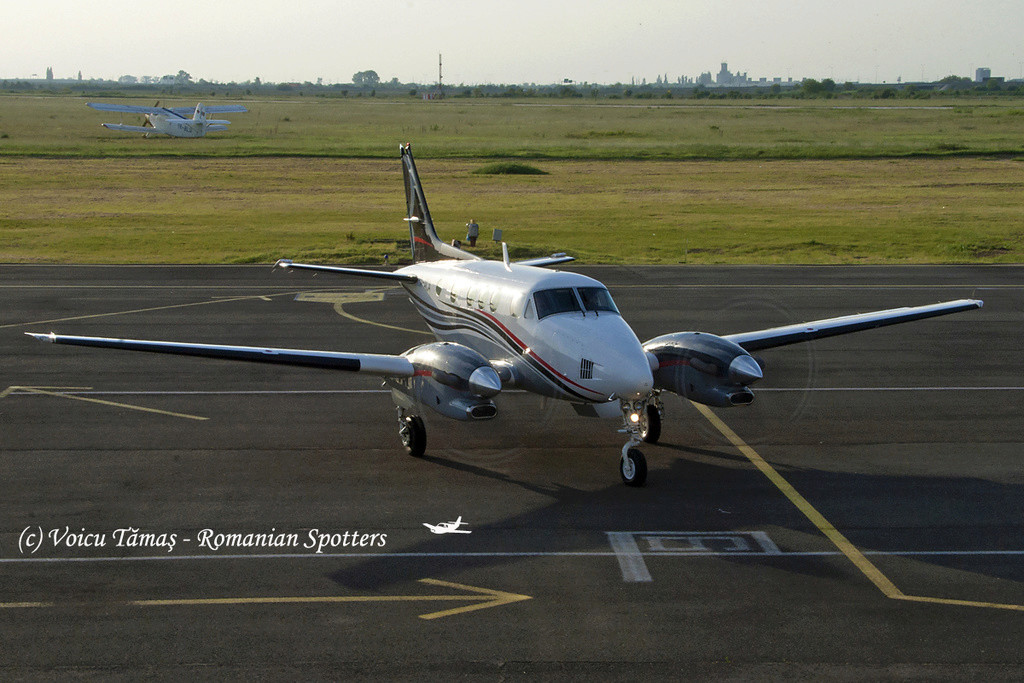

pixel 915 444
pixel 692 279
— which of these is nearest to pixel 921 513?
pixel 915 444

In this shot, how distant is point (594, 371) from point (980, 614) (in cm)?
762

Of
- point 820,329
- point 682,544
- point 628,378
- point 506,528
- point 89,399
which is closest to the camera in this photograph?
point 682,544

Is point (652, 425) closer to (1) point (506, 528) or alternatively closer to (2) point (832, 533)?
(2) point (832, 533)

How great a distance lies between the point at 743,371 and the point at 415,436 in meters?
7.03

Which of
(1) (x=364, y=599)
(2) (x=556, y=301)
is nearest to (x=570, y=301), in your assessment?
(2) (x=556, y=301)

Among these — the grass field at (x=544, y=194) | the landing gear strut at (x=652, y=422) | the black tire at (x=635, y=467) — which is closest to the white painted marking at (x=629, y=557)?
the black tire at (x=635, y=467)

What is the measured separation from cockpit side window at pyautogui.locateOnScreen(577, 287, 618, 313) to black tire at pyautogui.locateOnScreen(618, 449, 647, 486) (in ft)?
10.1

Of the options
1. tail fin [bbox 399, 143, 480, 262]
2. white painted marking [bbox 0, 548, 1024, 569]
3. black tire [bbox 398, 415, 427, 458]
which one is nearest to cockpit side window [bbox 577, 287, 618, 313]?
black tire [bbox 398, 415, 427, 458]

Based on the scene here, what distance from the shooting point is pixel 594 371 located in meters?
18.1

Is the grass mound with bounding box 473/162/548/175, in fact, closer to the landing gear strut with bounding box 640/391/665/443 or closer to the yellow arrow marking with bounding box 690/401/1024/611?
the yellow arrow marking with bounding box 690/401/1024/611

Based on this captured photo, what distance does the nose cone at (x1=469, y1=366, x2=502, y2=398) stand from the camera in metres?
18.3

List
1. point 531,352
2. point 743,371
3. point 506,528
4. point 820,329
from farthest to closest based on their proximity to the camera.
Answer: point 820,329, point 531,352, point 743,371, point 506,528

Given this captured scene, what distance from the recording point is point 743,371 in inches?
758

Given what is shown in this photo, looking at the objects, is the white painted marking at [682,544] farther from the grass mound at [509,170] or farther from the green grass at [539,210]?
the grass mound at [509,170]
